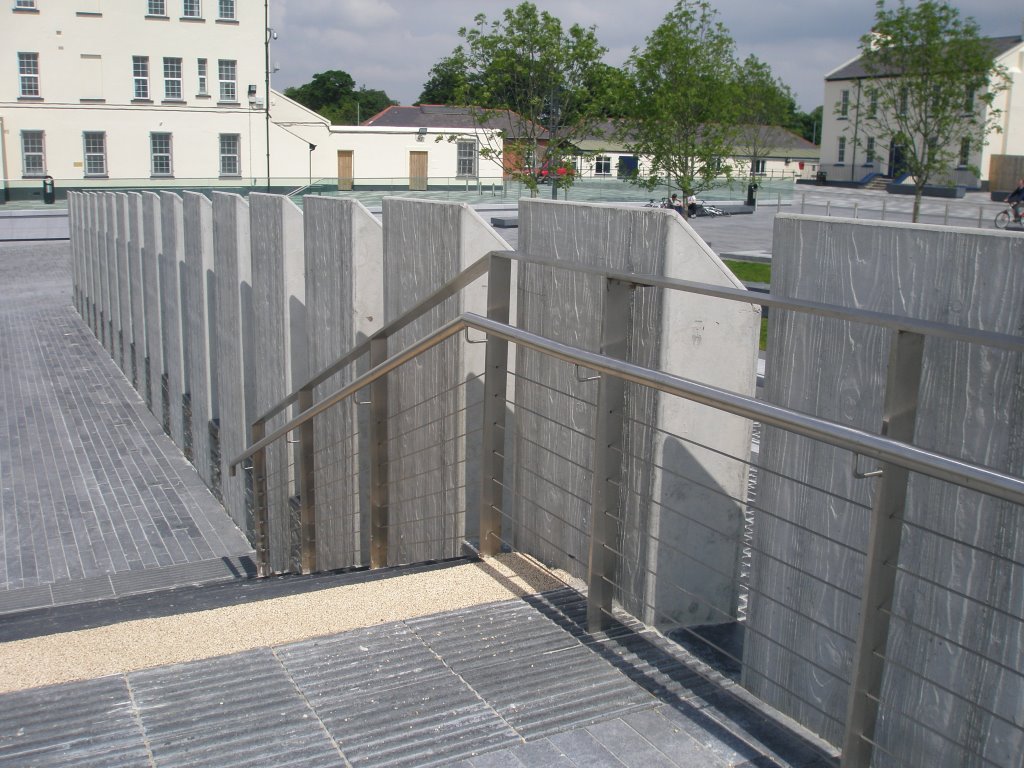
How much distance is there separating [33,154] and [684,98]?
31.3 m

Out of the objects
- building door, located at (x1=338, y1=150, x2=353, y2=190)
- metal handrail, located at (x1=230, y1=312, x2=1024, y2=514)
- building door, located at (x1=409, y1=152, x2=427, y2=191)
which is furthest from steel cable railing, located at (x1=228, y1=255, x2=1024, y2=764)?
building door, located at (x1=409, y1=152, x2=427, y2=191)

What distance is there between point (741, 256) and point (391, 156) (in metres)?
33.3

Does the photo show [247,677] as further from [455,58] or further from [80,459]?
[455,58]

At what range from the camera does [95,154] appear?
50.7 m

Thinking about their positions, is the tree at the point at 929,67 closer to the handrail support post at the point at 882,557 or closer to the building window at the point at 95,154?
the handrail support post at the point at 882,557

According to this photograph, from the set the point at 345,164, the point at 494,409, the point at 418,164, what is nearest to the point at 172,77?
the point at 345,164

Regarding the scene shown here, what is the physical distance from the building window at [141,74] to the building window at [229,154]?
13.0 ft

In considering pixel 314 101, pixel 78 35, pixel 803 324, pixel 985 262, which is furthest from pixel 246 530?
pixel 314 101

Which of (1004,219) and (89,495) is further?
(1004,219)

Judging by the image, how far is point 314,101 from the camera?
391ft

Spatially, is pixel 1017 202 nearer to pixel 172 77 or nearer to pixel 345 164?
pixel 345 164

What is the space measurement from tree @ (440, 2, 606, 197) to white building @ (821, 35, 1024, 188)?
19331 mm

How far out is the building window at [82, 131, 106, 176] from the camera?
165ft

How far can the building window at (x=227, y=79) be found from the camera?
5231cm
